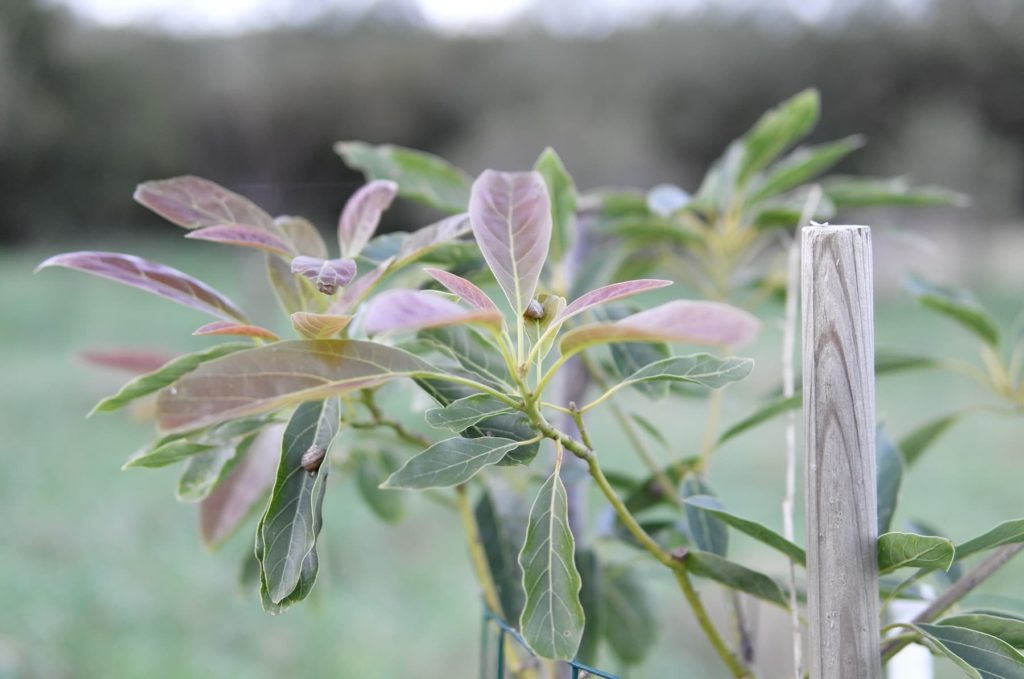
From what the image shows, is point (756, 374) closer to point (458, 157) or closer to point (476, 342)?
A: point (476, 342)

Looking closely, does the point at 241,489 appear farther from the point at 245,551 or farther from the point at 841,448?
the point at 245,551

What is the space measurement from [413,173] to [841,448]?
42 cm

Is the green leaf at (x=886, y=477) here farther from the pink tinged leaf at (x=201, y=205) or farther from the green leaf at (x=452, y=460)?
the pink tinged leaf at (x=201, y=205)

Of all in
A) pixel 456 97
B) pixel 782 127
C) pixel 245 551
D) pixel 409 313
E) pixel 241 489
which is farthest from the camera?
pixel 456 97

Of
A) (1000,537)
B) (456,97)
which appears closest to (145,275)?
(1000,537)

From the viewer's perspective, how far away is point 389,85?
33.5ft

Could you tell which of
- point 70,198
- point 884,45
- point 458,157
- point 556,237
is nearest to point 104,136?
point 70,198

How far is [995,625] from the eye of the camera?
0.47 m

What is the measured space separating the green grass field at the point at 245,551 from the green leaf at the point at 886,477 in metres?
0.21

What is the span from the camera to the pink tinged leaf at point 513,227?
45 cm

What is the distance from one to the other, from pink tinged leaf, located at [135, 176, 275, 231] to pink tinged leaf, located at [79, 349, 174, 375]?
0.25m

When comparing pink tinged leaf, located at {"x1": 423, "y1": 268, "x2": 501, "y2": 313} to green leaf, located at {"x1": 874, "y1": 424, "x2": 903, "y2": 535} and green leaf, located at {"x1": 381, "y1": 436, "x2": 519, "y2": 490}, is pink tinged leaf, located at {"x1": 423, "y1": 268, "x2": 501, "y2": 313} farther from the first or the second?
green leaf, located at {"x1": 874, "y1": 424, "x2": 903, "y2": 535}

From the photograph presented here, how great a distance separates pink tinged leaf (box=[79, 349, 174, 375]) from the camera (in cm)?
72

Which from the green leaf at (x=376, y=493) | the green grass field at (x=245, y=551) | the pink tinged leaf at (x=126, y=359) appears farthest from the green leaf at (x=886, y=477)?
the pink tinged leaf at (x=126, y=359)
